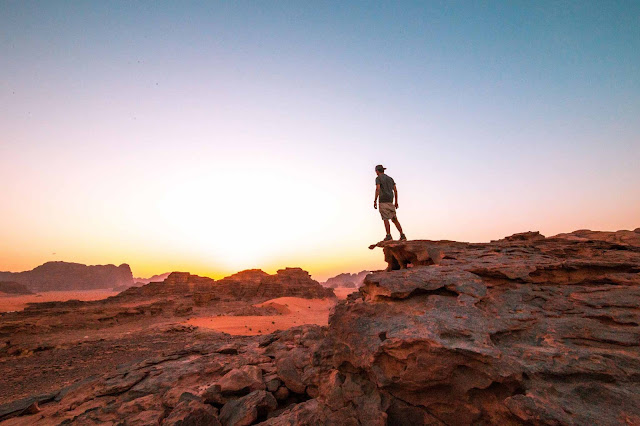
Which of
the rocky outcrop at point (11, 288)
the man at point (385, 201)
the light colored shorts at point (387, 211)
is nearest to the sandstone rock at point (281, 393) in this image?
the man at point (385, 201)

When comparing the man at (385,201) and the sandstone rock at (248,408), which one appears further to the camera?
the man at (385,201)

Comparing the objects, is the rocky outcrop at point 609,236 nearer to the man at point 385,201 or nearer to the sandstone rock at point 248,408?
the man at point 385,201

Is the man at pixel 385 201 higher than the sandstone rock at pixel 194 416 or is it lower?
higher

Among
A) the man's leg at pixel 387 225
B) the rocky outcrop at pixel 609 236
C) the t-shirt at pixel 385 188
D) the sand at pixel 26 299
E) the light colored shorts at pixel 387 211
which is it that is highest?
the t-shirt at pixel 385 188

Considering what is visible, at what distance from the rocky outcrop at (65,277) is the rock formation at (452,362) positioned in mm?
107738

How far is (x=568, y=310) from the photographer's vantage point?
154 inches

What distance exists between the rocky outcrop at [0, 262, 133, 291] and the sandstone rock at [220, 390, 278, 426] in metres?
109

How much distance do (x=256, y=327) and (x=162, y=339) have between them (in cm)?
498

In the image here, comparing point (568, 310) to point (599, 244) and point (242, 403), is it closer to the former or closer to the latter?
point (599, 244)

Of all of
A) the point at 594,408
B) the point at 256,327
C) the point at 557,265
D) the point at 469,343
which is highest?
the point at 557,265

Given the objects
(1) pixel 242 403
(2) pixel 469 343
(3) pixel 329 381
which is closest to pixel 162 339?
(1) pixel 242 403

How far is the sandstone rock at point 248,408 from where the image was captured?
409 cm

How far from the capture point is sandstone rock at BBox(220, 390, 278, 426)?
4.09 m

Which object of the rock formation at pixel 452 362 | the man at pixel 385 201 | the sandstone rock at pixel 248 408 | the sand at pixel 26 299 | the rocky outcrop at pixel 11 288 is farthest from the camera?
the rocky outcrop at pixel 11 288
